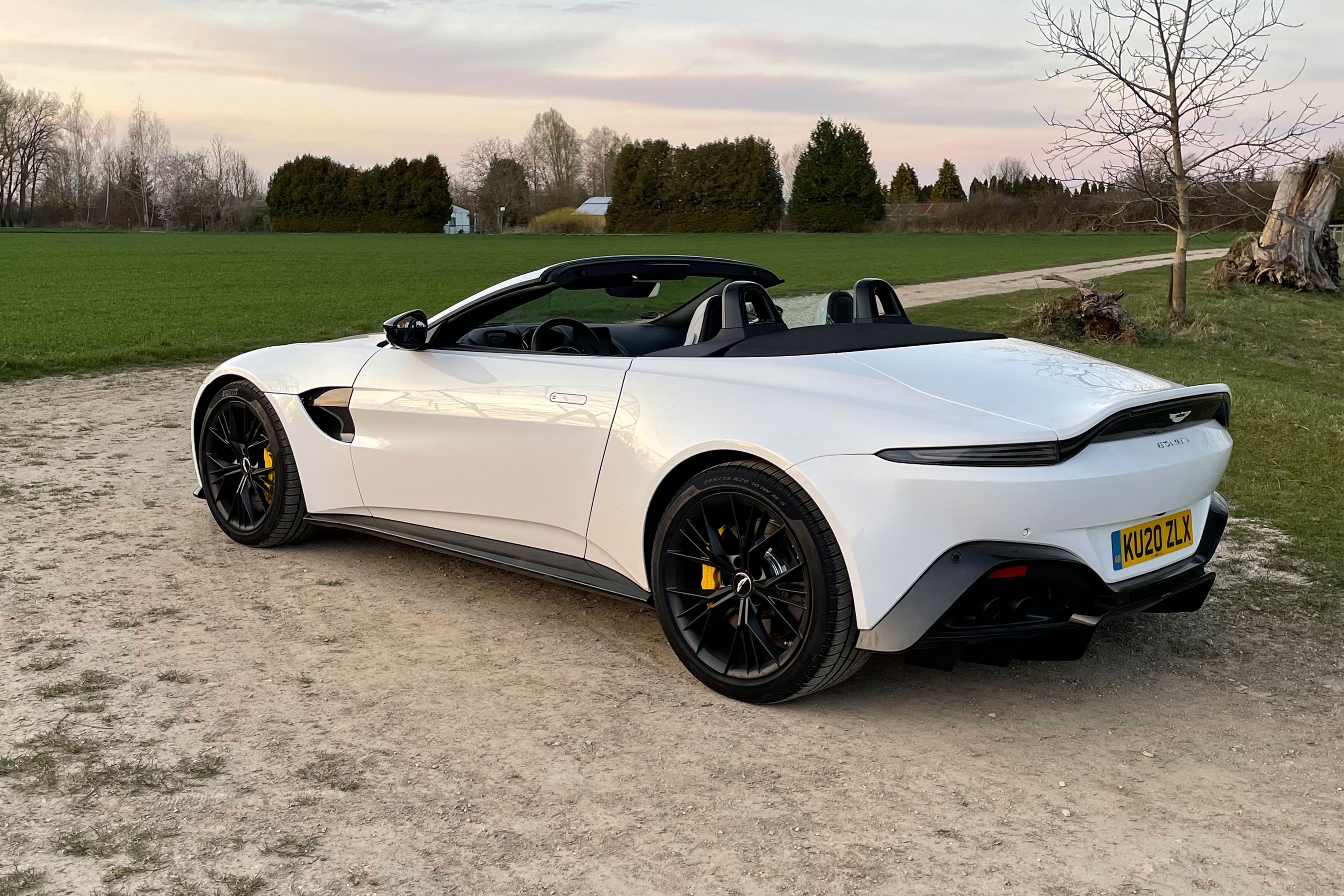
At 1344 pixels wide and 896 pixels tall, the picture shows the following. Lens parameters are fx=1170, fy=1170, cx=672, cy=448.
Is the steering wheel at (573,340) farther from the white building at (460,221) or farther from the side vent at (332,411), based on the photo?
the white building at (460,221)

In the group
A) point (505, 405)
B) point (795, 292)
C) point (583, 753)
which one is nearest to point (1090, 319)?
point (795, 292)

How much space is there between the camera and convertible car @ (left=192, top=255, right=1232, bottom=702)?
3125 millimetres

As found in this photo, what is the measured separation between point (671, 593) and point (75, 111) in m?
138

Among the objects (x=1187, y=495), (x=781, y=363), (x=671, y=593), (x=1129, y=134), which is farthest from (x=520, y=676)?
(x=1129, y=134)

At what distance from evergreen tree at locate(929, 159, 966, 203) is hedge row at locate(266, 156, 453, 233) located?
43037 millimetres

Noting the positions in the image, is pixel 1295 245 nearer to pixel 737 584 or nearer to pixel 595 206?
pixel 737 584

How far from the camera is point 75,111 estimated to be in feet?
399

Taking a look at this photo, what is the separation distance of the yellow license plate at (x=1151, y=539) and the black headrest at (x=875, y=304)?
49.7 inches

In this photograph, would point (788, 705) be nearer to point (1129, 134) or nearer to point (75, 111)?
point (1129, 134)

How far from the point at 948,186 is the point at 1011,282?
271 feet

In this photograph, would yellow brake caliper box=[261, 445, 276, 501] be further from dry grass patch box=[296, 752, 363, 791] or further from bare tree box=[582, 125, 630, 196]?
bare tree box=[582, 125, 630, 196]

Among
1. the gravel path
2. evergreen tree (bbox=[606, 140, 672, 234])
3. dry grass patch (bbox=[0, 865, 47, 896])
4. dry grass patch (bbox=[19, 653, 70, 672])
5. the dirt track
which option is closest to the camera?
dry grass patch (bbox=[0, 865, 47, 896])

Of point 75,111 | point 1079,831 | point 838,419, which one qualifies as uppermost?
point 75,111

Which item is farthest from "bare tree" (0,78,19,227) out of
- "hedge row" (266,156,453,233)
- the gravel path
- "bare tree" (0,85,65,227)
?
the gravel path
